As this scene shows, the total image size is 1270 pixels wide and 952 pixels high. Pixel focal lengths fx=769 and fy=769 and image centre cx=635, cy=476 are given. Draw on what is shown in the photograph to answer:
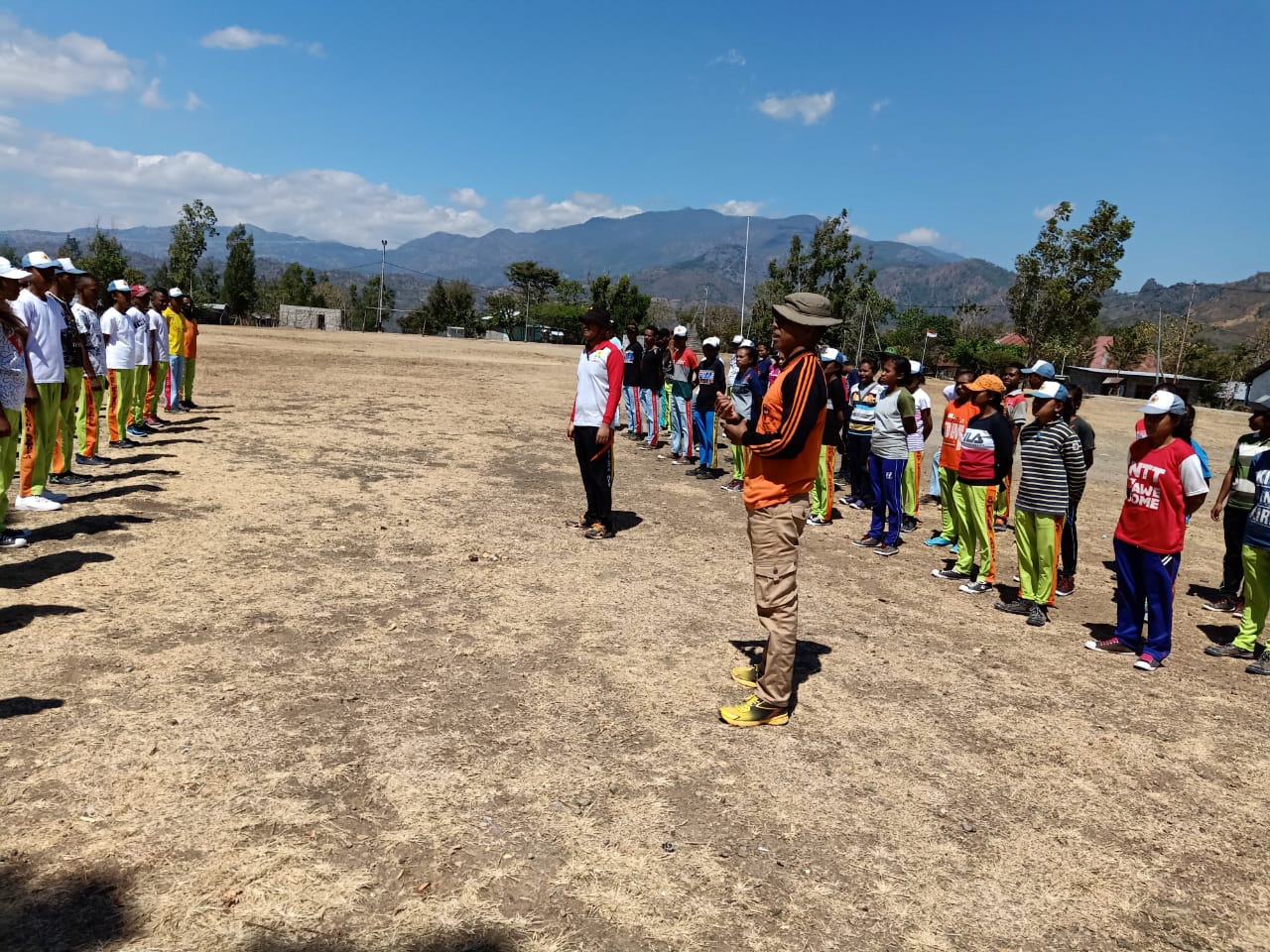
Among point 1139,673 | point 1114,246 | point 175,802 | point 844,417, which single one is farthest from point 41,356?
point 1114,246

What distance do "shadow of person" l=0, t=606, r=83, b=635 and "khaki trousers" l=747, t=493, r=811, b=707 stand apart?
14.8 ft

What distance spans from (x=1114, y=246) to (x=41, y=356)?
4085 cm

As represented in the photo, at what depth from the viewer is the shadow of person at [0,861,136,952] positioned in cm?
253

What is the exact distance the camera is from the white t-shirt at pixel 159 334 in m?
11.2

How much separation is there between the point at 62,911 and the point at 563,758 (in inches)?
79.9

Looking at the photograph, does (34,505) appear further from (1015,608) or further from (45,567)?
(1015,608)

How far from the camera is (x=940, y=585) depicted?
7.41 meters

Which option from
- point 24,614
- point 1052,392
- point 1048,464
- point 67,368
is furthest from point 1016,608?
point 67,368

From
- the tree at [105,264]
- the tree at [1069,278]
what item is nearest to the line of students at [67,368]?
the tree at [1069,278]

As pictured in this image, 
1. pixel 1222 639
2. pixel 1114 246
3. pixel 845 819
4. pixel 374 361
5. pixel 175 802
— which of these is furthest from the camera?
pixel 1114 246

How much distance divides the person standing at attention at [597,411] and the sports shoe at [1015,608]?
3.77m

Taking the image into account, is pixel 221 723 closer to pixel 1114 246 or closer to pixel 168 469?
pixel 168 469

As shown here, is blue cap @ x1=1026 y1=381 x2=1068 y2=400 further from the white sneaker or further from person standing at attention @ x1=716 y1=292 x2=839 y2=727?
the white sneaker

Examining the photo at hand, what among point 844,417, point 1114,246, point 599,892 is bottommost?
point 599,892
